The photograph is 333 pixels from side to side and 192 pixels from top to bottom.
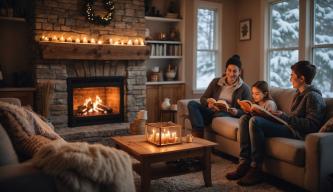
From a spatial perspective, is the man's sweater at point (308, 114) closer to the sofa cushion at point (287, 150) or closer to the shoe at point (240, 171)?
the sofa cushion at point (287, 150)

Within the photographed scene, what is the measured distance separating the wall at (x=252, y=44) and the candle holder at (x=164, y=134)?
3.24 metres

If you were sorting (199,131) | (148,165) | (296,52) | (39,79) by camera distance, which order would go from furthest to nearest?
1. (296,52)
2. (39,79)
3. (199,131)
4. (148,165)

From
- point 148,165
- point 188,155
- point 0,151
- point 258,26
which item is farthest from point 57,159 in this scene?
point 258,26

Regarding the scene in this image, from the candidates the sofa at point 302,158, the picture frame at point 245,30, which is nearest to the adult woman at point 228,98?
the sofa at point 302,158

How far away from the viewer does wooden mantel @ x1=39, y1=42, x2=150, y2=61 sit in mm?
4574

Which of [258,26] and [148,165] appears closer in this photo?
[148,165]

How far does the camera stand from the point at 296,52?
5211mm

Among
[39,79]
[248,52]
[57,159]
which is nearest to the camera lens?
[57,159]

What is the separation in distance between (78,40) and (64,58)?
353 millimetres

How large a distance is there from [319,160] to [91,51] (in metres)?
3.35

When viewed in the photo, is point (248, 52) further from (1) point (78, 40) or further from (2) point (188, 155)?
(2) point (188, 155)

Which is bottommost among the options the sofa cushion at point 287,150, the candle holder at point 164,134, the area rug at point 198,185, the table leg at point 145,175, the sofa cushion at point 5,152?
the area rug at point 198,185

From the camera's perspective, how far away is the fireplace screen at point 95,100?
5.00m

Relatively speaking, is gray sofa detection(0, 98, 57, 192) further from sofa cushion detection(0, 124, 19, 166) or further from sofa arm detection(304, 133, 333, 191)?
sofa arm detection(304, 133, 333, 191)
